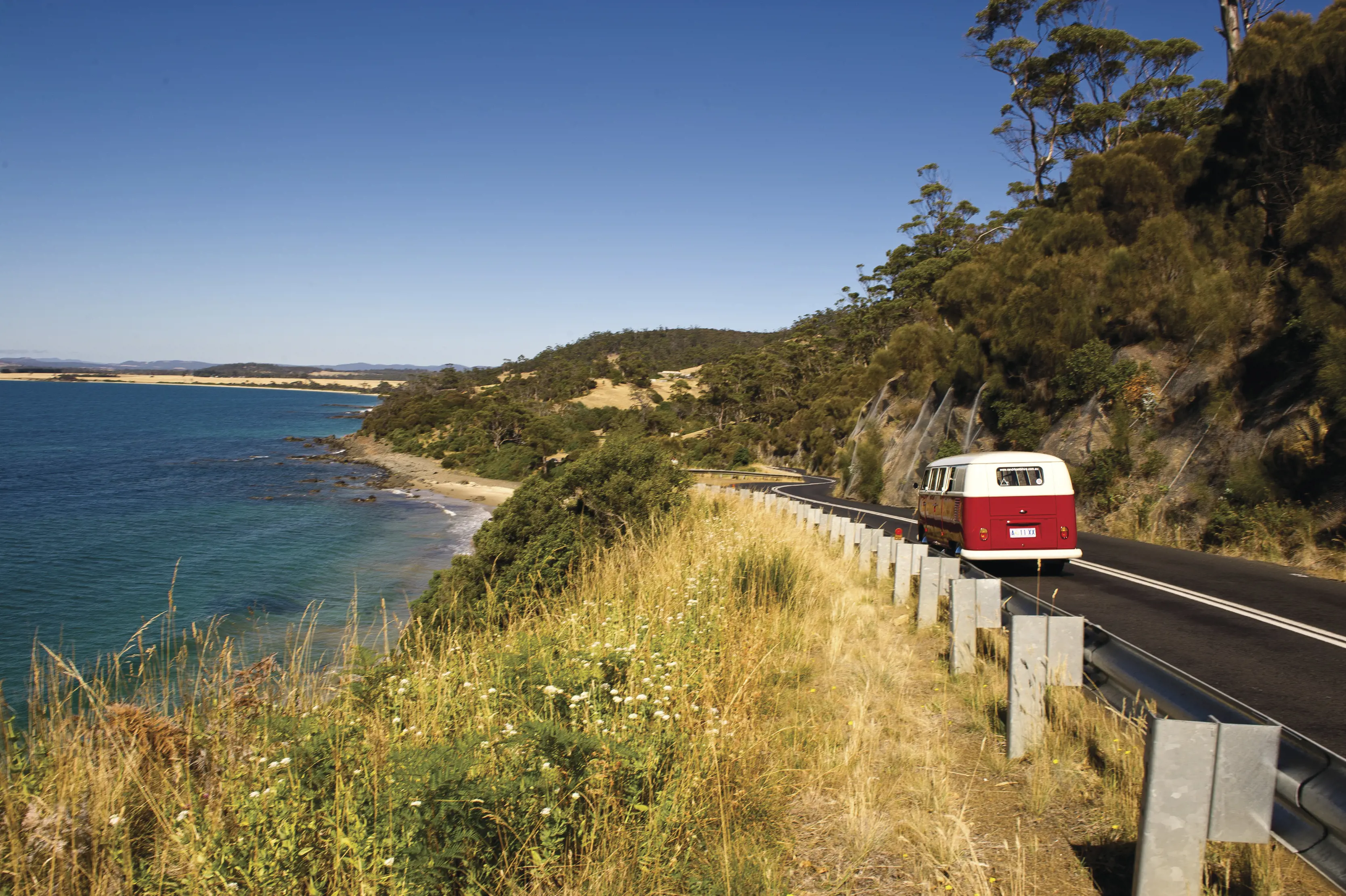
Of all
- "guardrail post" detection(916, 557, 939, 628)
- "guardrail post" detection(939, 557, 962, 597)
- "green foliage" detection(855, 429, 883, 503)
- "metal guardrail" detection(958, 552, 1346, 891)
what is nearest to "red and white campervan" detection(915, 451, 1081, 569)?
"guardrail post" detection(939, 557, 962, 597)

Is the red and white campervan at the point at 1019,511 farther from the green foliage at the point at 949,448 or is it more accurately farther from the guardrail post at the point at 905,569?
the green foliage at the point at 949,448

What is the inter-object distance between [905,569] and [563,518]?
1040 cm

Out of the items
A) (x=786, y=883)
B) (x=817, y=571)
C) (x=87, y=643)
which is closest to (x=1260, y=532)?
(x=817, y=571)

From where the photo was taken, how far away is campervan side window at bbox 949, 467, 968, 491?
11.5m

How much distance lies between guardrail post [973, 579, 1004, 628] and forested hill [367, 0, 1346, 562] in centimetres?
954

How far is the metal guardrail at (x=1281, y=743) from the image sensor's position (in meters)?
2.85

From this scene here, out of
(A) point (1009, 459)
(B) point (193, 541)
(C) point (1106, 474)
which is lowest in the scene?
(B) point (193, 541)

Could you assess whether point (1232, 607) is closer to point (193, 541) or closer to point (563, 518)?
point (563, 518)

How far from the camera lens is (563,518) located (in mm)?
17875

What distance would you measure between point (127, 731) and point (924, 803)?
13.5 feet

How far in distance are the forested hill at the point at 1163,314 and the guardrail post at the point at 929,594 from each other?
870 centimetres

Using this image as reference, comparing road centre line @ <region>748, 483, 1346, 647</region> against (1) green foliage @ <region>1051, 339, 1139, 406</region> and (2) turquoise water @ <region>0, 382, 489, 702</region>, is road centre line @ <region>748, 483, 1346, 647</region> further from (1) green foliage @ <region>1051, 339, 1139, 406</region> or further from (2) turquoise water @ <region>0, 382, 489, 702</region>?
(2) turquoise water @ <region>0, 382, 489, 702</region>

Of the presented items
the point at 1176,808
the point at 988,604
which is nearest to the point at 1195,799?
the point at 1176,808

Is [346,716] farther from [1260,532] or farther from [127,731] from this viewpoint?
[1260,532]
